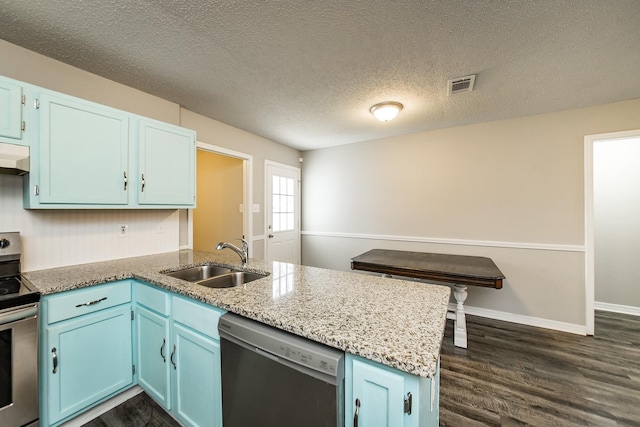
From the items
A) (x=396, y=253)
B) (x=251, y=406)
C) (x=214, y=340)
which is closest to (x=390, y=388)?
(x=251, y=406)

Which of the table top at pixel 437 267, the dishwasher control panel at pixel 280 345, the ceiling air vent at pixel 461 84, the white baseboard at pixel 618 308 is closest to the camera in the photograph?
the dishwasher control panel at pixel 280 345

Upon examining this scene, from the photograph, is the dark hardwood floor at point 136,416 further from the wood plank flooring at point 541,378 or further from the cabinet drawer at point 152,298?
the wood plank flooring at point 541,378

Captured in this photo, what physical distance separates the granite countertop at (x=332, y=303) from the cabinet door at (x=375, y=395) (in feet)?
0.18

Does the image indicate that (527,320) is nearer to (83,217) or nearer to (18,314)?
(18,314)

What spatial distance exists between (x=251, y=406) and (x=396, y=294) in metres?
0.86

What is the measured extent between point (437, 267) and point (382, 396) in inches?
82.0

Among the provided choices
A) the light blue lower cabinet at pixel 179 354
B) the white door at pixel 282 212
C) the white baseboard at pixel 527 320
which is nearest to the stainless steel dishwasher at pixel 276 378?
the light blue lower cabinet at pixel 179 354

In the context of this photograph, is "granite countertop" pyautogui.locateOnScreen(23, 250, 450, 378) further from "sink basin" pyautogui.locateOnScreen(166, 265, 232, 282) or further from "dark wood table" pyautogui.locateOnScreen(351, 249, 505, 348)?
"dark wood table" pyautogui.locateOnScreen(351, 249, 505, 348)

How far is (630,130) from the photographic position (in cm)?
252

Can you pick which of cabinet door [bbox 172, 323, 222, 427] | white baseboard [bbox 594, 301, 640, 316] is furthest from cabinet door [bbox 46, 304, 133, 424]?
white baseboard [bbox 594, 301, 640, 316]

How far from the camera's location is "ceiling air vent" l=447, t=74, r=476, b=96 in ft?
6.91

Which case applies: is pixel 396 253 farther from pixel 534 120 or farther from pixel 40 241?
Answer: pixel 40 241

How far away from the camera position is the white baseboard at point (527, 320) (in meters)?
2.71

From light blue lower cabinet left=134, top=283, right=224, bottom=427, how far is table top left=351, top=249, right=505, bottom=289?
192 cm
